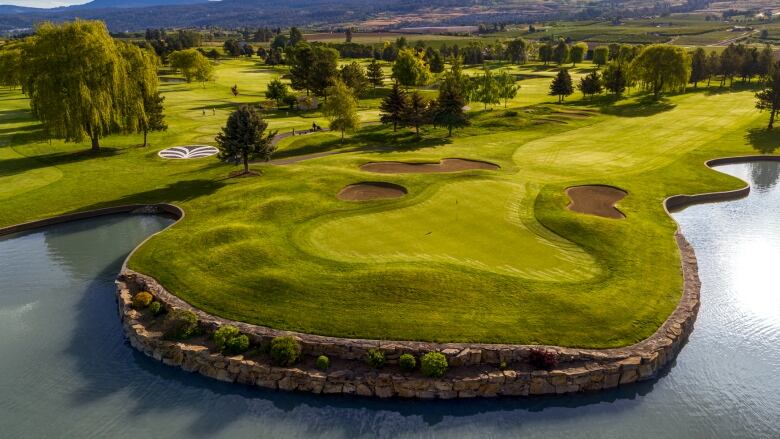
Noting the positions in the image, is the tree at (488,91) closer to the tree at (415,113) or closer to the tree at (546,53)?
the tree at (415,113)

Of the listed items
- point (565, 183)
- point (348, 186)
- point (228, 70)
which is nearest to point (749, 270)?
point (565, 183)

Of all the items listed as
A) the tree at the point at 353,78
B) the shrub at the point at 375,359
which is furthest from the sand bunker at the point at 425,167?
the tree at the point at 353,78

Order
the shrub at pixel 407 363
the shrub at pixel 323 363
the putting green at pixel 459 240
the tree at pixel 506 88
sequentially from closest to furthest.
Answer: the shrub at pixel 407 363 < the shrub at pixel 323 363 < the putting green at pixel 459 240 < the tree at pixel 506 88

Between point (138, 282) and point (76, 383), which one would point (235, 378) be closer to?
point (76, 383)

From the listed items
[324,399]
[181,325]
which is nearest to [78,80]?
[181,325]

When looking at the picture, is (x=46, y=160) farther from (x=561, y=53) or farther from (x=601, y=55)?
(x=601, y=55)

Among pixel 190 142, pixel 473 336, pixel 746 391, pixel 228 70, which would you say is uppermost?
pixel 228 70
